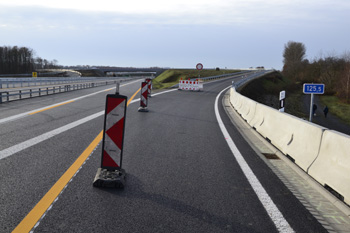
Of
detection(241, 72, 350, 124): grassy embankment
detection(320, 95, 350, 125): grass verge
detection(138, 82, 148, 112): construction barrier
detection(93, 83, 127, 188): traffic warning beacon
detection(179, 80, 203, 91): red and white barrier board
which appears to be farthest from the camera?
detection(320, 95, 350, 125): grass verge

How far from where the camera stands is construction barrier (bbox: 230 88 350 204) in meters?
4.72

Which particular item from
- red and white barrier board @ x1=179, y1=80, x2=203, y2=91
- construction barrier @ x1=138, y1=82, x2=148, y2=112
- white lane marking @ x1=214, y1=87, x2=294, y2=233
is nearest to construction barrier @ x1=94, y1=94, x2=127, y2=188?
white lane marking @ x1=214, y1=87, x2=294, y2=233

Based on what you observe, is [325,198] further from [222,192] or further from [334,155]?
[222,192]

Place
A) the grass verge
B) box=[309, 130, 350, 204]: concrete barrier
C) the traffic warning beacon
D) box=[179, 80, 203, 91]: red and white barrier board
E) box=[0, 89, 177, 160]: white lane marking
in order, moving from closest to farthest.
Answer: box=[309, 130, 350, 204]: concrete barrier
the traffic warning beacon
box=[0, 89, 177, 160]: white lane marking
box=[179, 80, 203, 91]: red and white barrier board
the grass verge

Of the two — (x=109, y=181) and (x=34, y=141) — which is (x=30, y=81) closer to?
(x=34, y=141)

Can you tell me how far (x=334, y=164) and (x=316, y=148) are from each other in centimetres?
81

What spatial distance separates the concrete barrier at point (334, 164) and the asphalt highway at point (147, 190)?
0.65 metres

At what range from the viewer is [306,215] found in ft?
13.6

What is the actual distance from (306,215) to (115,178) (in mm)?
2671

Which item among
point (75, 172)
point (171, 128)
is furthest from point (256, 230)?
point (171, 128)

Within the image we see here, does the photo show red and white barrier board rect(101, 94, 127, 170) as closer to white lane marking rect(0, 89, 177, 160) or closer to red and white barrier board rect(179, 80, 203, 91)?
white lane marking rect(0, 89, 177, 160)

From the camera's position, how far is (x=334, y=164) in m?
4.98

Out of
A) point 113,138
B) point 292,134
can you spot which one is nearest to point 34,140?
point 113,138

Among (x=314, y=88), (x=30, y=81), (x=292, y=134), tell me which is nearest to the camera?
(x=292, y=134)
